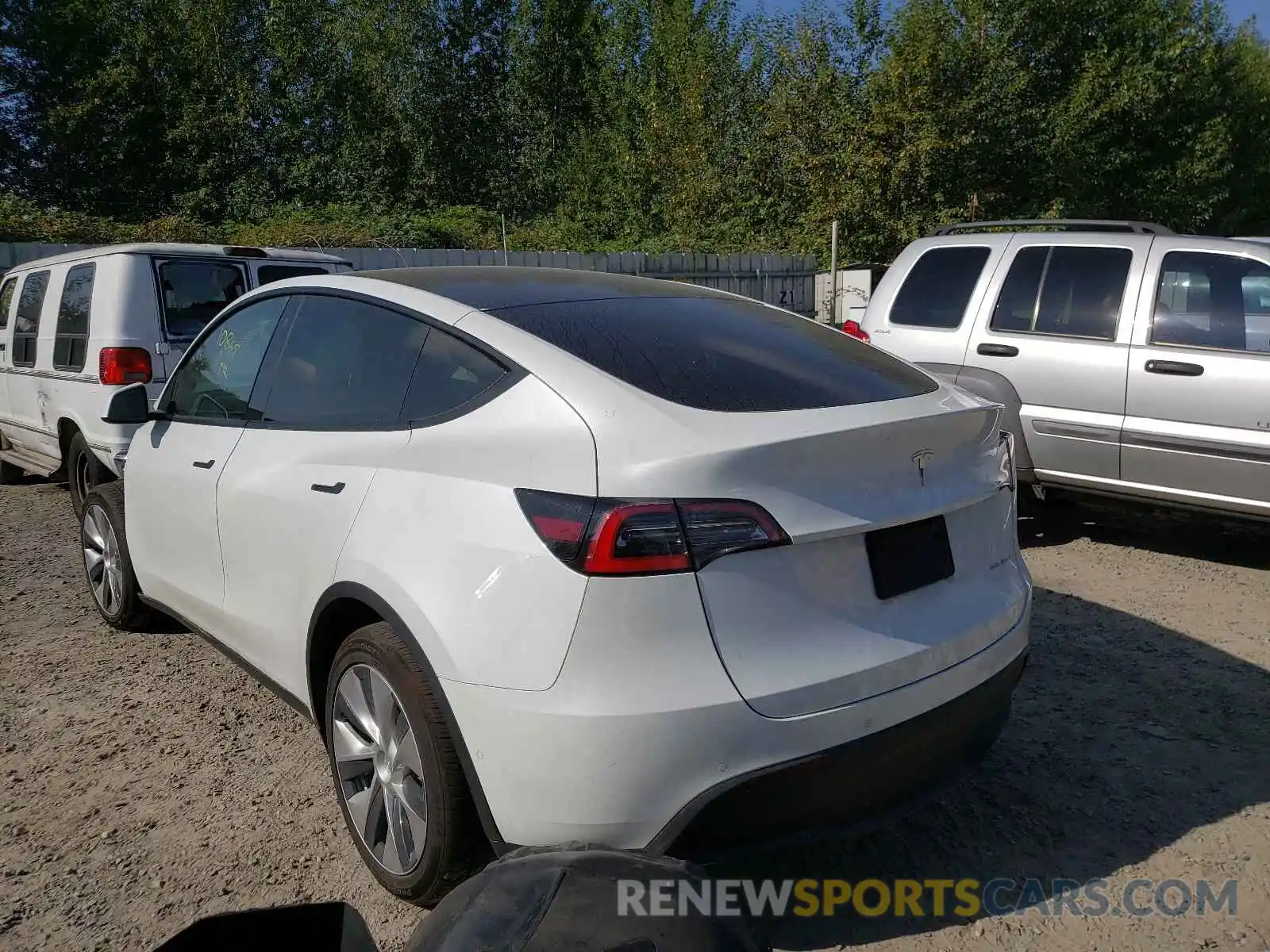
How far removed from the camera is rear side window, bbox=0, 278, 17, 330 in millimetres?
7863

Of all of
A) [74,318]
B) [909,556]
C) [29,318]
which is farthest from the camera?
[29,318]

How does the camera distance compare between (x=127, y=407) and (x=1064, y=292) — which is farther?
(x=1064, y=292)

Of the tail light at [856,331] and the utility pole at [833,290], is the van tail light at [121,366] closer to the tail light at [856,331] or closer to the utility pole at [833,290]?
the tail light at [856,331]

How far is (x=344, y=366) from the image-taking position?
10.2ft

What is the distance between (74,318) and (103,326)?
1.97 feet

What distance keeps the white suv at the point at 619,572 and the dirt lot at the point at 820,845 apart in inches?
15.2

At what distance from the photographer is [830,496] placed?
2.27 meters

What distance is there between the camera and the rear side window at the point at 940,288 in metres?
6.52

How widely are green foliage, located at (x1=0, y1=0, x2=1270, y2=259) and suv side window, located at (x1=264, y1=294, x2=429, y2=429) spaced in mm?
15293

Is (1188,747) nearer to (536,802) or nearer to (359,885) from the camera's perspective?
(536,802)

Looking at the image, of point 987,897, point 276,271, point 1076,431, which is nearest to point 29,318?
point 276,271

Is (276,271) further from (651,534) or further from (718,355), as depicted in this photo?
(651,534)

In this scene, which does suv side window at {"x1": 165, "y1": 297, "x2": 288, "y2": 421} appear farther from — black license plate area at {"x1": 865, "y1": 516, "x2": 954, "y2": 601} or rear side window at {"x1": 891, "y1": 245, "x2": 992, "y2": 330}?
rear side window at {"x1": 891, "y1": 245, "x2": 992, "y2": 330}

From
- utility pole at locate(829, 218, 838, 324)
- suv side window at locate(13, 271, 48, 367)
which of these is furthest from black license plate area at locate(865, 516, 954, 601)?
utility pole at locate(829, 218, 838, 324)
